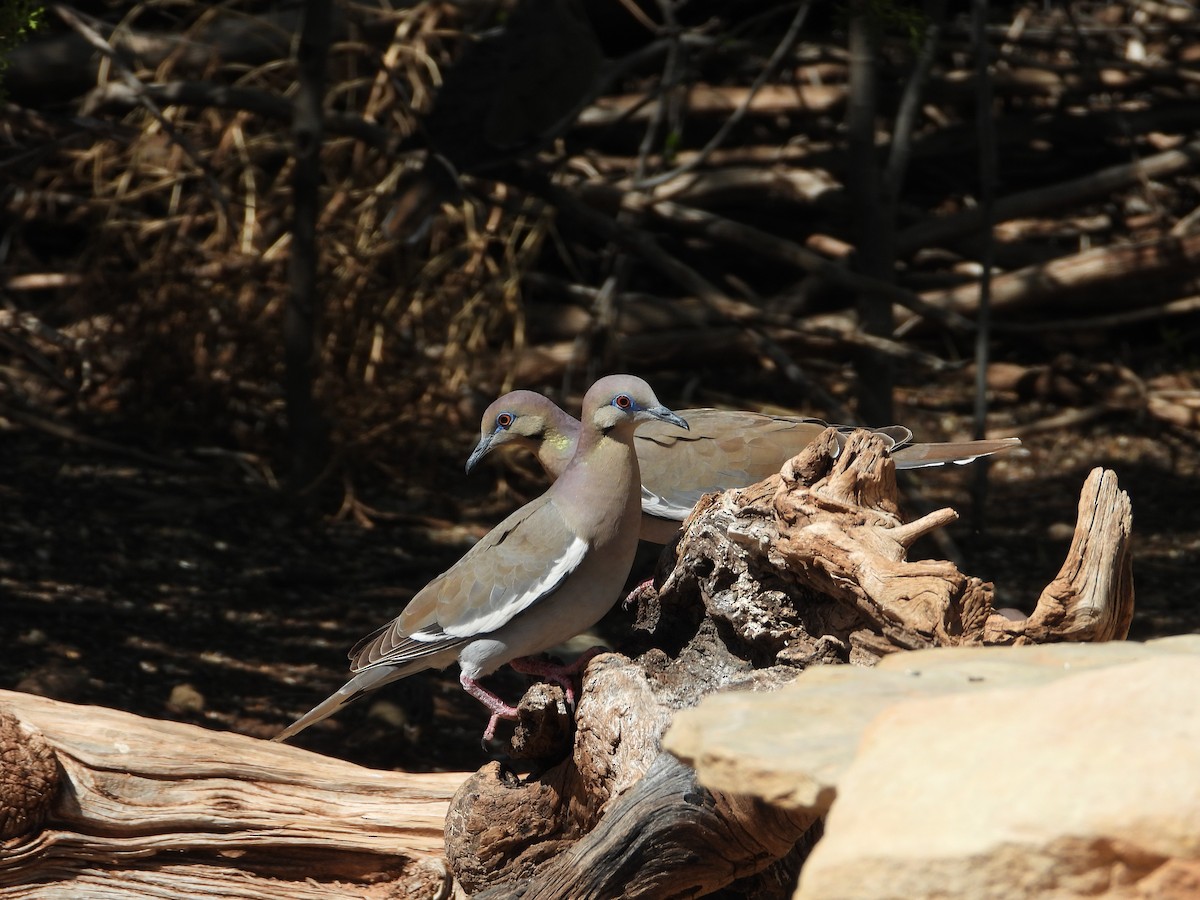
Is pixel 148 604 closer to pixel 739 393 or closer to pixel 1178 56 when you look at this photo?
pixel 739 393

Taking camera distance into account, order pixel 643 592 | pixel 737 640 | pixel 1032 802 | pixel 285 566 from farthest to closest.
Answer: pixel 285 566 < pixel 643 592 < pixel 737 640 < pixel 1032 802

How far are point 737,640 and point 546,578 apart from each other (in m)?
0.55

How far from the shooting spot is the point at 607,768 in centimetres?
271

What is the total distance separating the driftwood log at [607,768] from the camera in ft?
7.91

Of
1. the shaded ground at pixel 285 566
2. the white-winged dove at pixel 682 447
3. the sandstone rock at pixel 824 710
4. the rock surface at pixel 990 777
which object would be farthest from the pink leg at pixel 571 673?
the shaded ground at pixel 285 566

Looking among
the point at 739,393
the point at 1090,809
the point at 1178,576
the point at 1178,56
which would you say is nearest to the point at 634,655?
the point at 1090,809

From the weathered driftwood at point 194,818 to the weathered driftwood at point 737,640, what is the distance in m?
0.26

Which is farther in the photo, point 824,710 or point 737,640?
point 737,640

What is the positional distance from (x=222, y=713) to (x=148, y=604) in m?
0.82

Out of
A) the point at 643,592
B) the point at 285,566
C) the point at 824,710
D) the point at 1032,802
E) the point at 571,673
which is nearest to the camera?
the point at 1032,802

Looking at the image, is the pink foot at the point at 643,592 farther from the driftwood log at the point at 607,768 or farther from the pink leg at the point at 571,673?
the pink leg at the point at 571,673

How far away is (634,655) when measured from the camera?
3152 millimetres

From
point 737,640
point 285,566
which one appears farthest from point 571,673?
point 285,566

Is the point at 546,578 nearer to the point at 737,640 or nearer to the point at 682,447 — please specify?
the point at 737,640
